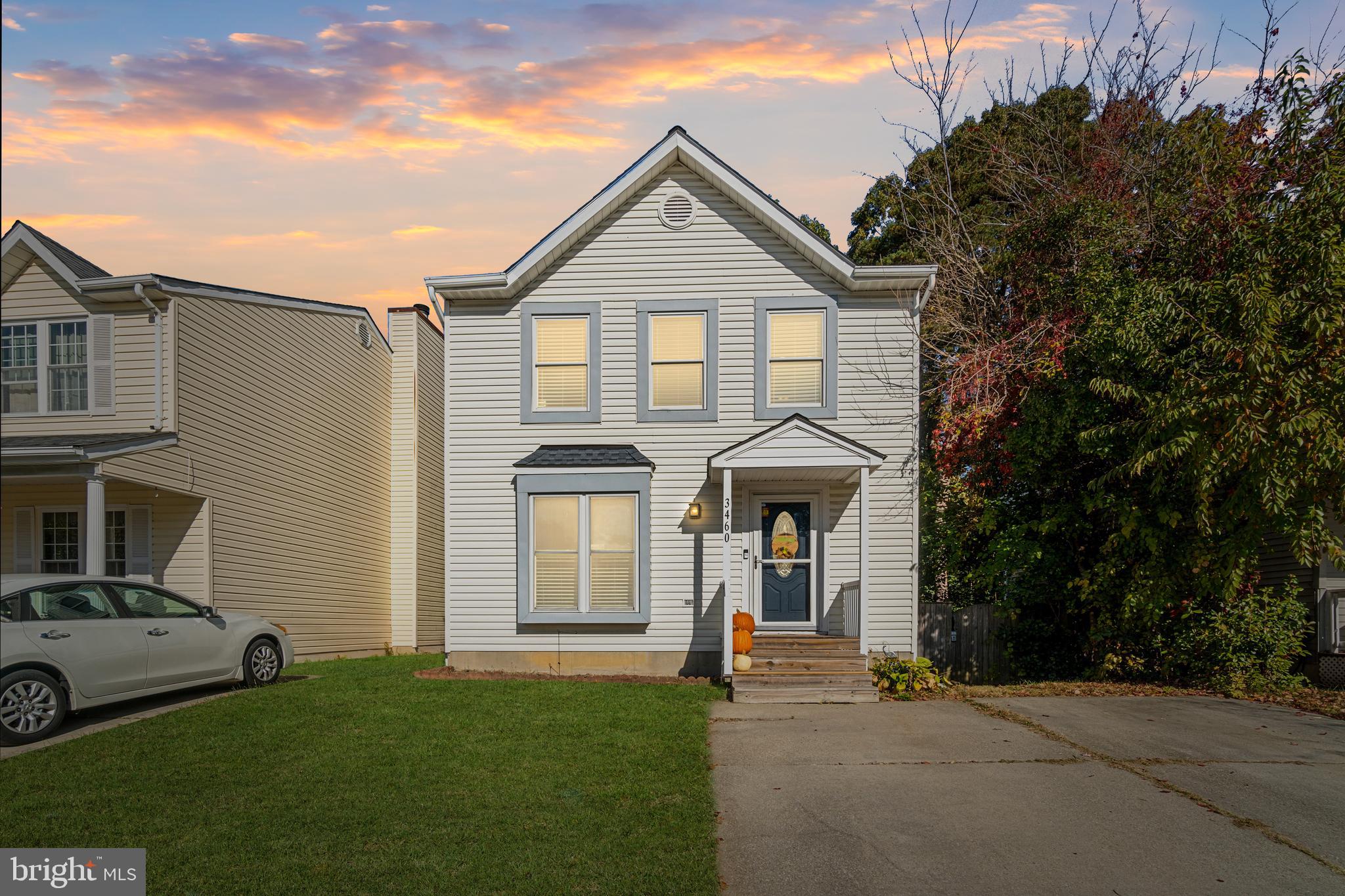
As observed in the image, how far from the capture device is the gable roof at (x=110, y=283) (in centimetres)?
712

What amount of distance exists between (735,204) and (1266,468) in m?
7.89

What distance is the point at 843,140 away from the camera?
1797 cm

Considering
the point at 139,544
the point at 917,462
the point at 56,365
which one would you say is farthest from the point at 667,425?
the point at 56,365

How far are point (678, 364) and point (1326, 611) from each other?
9551 mm

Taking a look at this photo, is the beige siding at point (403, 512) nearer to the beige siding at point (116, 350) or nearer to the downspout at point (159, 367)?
the beige siding at point (116, 350)

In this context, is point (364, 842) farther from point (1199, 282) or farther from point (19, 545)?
point (1199, 282)

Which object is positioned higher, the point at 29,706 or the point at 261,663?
the point at 29,706

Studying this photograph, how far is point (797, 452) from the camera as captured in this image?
41.8 feet

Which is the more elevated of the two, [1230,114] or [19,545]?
[1230,114]

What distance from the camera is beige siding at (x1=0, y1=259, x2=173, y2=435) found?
7520 millimetres

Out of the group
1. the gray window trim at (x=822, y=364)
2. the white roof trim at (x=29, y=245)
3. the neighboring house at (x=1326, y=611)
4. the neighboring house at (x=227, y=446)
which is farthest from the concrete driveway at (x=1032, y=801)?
the white roof trim at (x=29, y=245)

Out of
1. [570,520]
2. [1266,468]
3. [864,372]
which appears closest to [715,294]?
[864,372]

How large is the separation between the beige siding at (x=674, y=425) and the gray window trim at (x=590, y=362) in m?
0.10

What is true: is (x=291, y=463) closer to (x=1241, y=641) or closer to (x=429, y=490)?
(x=429, y=490)
